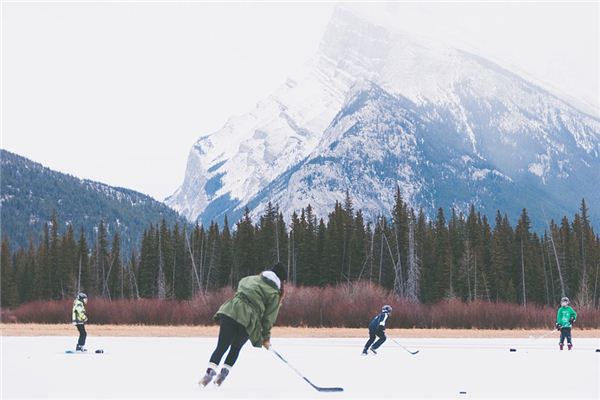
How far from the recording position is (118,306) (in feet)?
169

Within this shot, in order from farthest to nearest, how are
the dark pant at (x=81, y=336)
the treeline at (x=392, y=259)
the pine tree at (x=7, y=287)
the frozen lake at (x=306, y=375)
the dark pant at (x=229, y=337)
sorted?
1. the pine tree at (x=7, y=287)
2. the treeline at (x=392, y=259)
3. the dark pant at (x=81, y=336)
4. the dark pant at (x=229, y=337)
5. the frozen lake at (x=306, y=375)

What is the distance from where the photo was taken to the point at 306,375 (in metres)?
15.2

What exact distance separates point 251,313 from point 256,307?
13cm

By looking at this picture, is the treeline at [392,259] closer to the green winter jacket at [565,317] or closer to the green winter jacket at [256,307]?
the green winter jacket at [565,317]

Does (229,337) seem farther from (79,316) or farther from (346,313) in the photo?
(346,313)

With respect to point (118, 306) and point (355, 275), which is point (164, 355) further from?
point (355, 275)

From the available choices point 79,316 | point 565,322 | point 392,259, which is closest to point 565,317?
point 565,322

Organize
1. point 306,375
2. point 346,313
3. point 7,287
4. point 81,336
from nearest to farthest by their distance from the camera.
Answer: point 306,375 < point 81,336 < point 346,313 < point 7,287

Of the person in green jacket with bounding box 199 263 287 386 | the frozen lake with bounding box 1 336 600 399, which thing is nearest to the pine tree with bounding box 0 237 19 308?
the frozen lake with bounding box 1 336 600 399

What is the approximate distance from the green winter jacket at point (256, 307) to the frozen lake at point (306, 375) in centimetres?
95

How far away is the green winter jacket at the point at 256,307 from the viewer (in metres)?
12.3

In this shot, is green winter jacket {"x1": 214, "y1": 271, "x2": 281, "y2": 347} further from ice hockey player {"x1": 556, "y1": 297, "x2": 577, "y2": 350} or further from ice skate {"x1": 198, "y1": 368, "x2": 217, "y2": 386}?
ice hockey player {"x1": 556, "y1": 297, "x2": 577, "y2": 350}

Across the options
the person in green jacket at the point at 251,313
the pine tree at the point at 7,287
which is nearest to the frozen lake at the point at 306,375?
the person in green jacket at the point at 251,313

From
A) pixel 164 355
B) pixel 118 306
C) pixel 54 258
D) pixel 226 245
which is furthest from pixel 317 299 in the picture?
pixel 54 258
